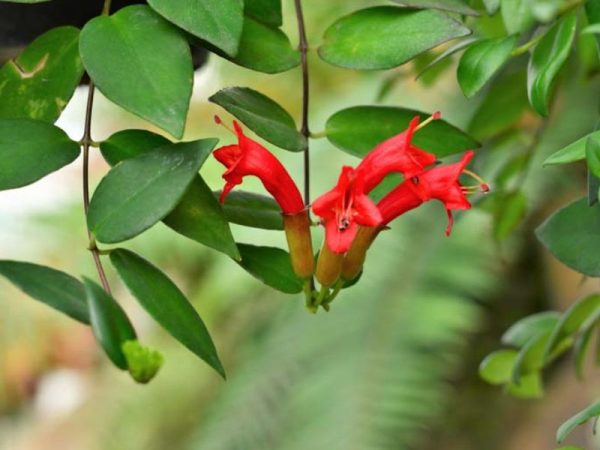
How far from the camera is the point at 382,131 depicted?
47 cm

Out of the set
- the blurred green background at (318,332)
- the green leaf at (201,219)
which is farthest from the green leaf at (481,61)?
the blurred green background at (318,332)

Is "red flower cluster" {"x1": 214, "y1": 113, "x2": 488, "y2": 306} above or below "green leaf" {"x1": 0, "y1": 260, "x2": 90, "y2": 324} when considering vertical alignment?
above

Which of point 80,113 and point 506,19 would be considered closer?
point 506,19

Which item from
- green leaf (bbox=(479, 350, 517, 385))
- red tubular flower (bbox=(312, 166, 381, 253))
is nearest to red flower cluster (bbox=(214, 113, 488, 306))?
red tubular flower (bbox=(312, 166, 381, 253))

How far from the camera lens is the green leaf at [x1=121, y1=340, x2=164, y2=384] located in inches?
17.0

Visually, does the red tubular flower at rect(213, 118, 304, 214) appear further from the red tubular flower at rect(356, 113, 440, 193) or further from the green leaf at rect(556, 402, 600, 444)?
the green leaf at rect(556, 402, 600, 444)

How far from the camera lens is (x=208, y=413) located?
76.9 inches

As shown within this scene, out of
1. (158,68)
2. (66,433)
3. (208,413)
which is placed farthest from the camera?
(66,433)

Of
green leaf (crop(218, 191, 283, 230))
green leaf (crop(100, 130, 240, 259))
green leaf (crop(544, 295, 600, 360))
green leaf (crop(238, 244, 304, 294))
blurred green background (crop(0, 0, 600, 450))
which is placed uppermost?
green leaf (crop(100, 130, 240, 259))

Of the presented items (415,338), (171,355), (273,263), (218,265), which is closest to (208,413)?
(171,355)

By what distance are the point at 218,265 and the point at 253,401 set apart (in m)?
0.34

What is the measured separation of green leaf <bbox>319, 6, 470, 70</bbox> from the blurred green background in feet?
3.26

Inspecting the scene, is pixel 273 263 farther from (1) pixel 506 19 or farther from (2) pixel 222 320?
(2) pixel 222 320

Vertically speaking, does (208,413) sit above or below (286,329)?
below
